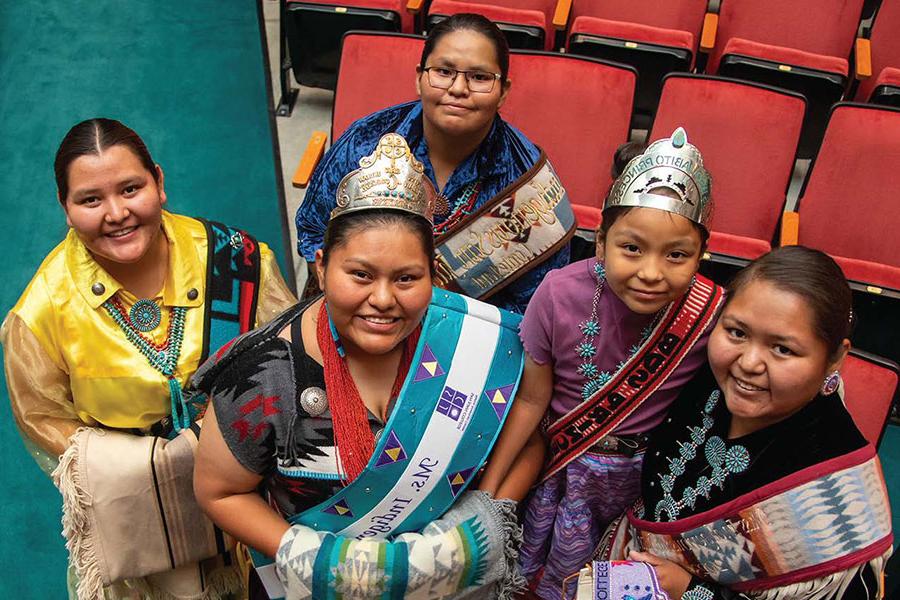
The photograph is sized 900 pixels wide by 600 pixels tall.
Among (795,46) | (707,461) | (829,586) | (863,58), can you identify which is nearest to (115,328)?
(707,461)

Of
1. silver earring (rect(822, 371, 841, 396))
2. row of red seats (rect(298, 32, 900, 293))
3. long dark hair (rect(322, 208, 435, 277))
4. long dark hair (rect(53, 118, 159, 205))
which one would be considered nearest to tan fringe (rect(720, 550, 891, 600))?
silver earring (rect(822, 371, 841, 396))

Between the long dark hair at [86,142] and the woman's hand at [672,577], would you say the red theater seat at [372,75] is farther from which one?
the woman's hand at [672,577]

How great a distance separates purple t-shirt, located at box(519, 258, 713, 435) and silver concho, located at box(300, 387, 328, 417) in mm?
385

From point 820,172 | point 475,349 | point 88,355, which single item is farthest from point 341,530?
point 820,172

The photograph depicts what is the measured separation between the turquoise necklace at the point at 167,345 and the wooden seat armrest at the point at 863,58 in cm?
281

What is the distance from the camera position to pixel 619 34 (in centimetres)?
333

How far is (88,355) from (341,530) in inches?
24.5

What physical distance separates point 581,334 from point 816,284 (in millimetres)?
413

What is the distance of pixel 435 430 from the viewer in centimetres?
144

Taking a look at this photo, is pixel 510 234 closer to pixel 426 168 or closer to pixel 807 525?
pixel 426 168

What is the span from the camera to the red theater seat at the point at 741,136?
9.21 ft

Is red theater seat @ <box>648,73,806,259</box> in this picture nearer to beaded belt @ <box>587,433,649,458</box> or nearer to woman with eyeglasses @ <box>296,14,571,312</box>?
woman with eyeglasses @ <box>296,14,571,312</box>

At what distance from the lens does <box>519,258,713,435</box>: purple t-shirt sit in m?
1.54

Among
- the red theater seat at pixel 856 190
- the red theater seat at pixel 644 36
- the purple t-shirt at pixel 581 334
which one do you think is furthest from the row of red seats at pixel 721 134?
the purple t-shirt at pixel 581 334
